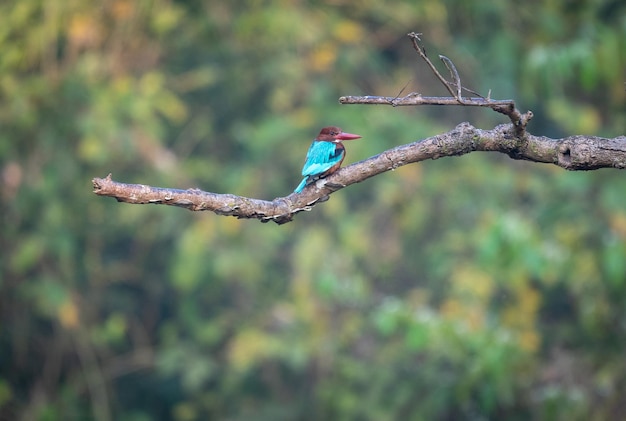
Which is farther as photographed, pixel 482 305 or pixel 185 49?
pixel 185 49

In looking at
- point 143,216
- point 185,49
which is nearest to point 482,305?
point 143,216

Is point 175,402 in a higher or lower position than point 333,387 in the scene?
higher

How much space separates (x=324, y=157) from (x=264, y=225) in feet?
13.8

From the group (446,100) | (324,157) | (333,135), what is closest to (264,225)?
(333,135)

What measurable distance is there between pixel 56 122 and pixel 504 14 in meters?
3.78

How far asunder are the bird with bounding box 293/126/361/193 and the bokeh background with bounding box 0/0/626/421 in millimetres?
2735

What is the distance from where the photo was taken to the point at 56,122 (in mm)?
6711

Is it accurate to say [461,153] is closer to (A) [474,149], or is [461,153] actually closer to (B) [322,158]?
(A) [474,149]

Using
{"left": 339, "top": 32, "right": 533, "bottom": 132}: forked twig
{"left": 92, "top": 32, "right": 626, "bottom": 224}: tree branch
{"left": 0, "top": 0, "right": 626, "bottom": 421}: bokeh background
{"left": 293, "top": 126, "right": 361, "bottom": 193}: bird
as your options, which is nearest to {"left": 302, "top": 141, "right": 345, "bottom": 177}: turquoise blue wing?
{"left": 293, "top": 126, "right": 361, "bottom": 193}: bird

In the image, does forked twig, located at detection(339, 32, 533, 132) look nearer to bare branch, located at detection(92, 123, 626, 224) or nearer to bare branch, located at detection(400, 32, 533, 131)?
bare branch, located at detection(400, 32, 533, 131)

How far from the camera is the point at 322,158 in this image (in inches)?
115

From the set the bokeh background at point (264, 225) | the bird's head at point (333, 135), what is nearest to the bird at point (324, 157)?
the bird's head at point (333, 135)

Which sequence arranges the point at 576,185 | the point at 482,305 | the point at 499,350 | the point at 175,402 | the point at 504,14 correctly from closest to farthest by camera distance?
the point at 499,350 < the point at 576,185 < the point at 482,305 < the point at 504,14 < the point at 175,402

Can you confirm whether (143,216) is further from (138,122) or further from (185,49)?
(185,49)
